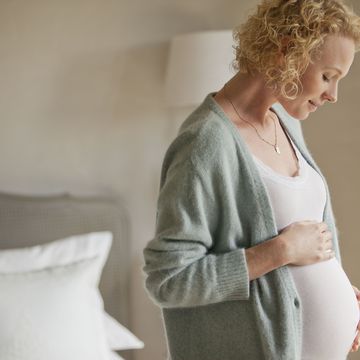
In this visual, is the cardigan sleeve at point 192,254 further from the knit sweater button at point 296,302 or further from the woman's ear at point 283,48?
the woman's ear at point 283,48

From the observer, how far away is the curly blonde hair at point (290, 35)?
44.8 inches

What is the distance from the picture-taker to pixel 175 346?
1.20 metres

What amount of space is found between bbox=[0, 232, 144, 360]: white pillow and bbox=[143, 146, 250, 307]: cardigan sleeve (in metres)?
0.80

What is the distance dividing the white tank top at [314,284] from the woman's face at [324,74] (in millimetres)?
141

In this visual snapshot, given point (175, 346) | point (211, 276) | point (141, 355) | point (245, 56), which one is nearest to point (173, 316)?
point (175, 346)

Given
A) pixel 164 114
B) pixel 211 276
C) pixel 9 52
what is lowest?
pixel 211 276

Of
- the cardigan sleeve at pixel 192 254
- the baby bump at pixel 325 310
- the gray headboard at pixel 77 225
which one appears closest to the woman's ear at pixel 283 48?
the cardigan sleeve at pixel 192 254

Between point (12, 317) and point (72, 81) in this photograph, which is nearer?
point (12, 317)

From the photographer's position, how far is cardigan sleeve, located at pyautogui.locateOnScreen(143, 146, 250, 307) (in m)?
1.09

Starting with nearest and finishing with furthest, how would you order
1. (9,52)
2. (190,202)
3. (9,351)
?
(190,202) → (9,351) → (9,52)

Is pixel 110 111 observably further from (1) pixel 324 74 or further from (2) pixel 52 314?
(1) pixel 324 74

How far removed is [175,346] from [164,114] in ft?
4.30

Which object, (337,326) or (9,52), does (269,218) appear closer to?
(337,326)

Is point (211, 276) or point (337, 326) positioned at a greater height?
point (211, 276)
